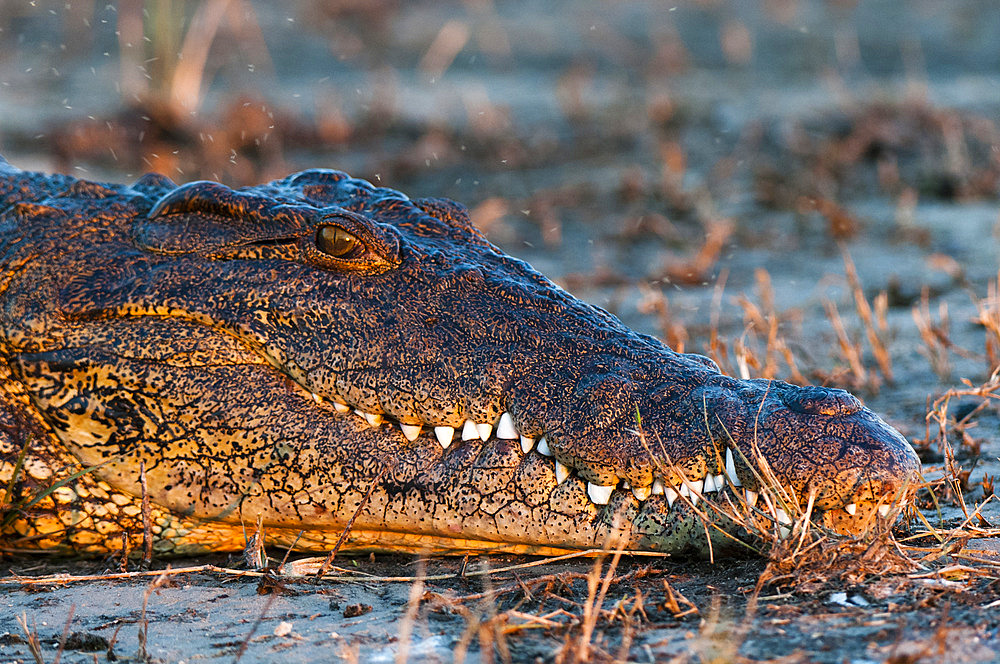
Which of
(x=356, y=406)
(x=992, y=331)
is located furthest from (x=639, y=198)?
(x=356, y=406)

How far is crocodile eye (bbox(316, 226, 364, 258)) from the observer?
2754 millimetres

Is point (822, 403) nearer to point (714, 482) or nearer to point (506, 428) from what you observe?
point (714, 482)

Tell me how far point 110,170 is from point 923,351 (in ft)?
19.7

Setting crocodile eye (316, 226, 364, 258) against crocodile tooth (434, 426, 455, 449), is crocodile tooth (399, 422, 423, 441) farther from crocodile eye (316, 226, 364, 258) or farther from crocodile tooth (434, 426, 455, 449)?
crocodile eye (316, 226, 364, 258)

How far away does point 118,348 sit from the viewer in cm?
272

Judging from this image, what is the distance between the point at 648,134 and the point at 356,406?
6.45 metres

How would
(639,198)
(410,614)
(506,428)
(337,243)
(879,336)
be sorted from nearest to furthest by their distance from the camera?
(410,614)
(506,428)
(337,243)
(879,336)
(639,198)

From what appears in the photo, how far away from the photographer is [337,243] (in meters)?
2.76

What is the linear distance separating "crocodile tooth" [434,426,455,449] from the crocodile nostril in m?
0.73

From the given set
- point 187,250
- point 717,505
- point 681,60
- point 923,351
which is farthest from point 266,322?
point 681,60

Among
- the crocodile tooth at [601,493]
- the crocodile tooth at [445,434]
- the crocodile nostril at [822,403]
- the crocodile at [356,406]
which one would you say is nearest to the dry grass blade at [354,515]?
the crocodile at [356,406]

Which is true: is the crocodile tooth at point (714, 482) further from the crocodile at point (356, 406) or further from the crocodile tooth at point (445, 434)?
the crocodile tooth at point (445, 434)

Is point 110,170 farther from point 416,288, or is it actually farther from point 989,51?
point 989,51

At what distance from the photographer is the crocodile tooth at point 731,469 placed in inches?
91.4
